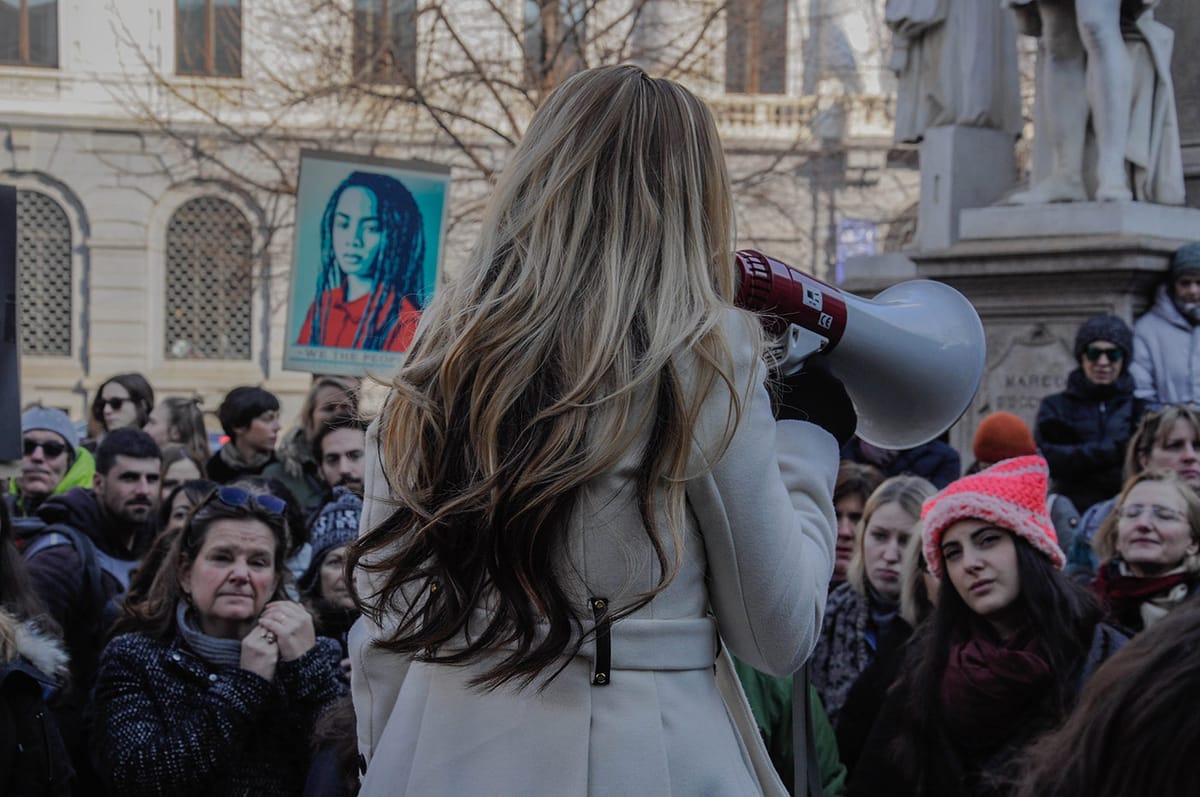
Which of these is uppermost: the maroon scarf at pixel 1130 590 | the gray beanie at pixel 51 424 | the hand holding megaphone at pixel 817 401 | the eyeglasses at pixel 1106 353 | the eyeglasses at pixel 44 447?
the eyeglasses at pixel 1106 353

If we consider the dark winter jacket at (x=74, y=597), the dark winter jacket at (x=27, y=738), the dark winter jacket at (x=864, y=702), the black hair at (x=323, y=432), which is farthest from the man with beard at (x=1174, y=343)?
the dark winter jacket at (x=27, y=738)

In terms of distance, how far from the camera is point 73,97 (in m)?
26.0

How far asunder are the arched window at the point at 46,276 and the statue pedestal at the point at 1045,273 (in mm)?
20190

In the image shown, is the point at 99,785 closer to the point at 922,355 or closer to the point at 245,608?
the point at 245,608

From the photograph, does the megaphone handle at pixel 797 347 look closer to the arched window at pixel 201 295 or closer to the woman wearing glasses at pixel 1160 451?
the woman wearing glasses at pixel 1160 451

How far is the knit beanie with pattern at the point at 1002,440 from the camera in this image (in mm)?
6516

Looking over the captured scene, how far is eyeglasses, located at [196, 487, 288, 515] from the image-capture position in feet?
13.2

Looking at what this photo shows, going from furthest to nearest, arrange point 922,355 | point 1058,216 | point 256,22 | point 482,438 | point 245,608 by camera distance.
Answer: point 256,22 → point 1058,216 → point 245,608 → point 922,355 → point 482,438

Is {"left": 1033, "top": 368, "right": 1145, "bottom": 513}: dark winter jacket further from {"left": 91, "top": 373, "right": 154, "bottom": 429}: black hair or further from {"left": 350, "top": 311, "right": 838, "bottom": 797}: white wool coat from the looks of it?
{"left": 350, "top": 311, "right": 838, "bottom": 797}: white wool coat

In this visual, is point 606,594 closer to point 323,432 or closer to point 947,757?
point 947,757

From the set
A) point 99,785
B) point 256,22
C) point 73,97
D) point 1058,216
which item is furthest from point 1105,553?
point 73,97

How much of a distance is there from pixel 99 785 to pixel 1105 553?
273cm

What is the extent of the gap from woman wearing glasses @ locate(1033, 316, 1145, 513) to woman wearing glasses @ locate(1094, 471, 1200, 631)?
8.44 ft

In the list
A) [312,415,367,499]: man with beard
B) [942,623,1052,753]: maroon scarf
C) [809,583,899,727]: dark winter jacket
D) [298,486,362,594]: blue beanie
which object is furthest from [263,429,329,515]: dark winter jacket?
[942,623,1052,753]: maroon scarf
